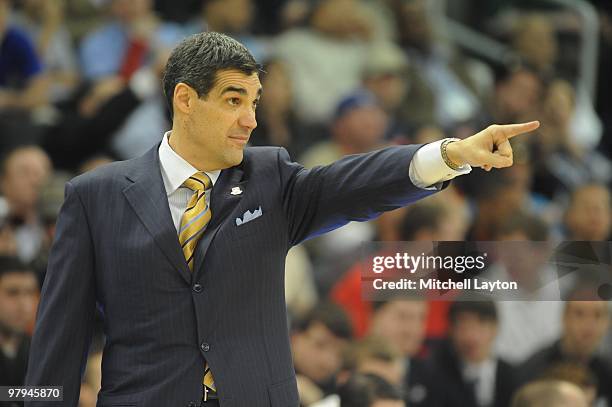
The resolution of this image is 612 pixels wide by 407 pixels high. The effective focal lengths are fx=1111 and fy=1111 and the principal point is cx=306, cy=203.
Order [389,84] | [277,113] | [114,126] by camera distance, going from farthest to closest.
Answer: [389,84] < [277,113] < [114,126]

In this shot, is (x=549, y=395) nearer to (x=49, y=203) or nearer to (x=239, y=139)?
(x=239, y=139)

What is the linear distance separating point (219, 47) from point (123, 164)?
0.42 metres

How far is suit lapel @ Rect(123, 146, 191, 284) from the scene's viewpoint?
288 centimetres

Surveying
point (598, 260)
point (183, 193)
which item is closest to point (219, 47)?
point (183, 193)

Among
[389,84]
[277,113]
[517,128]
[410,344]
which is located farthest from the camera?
[389,84]

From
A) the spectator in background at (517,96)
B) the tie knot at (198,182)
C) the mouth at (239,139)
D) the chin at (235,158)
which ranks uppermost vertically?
the spectator in background at (517,96)

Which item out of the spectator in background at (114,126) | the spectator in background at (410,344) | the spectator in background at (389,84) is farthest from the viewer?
the spectator in background at (389,84)

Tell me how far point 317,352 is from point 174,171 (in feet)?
6.49

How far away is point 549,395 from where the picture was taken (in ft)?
13.8

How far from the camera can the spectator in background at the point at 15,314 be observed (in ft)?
12.9

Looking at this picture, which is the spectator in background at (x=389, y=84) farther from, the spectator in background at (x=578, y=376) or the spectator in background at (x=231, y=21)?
the spectator in background at (x=578, y=376)

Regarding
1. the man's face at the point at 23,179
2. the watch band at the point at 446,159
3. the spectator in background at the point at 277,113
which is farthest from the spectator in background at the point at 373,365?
the spectator in background at the point at 277,113

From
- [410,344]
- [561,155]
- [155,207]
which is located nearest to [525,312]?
[410,344]

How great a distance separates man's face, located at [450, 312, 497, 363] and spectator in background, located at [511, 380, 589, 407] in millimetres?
199
